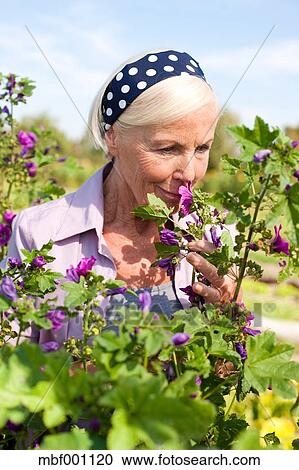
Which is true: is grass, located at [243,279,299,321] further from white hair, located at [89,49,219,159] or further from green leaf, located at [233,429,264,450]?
green leaf, located at [233,429,264,450]

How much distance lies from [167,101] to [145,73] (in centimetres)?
17

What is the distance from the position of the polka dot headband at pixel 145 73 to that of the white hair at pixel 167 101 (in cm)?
2

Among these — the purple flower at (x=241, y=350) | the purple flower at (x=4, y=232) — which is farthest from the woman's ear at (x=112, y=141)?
the purple flower at (x=241, y=350)

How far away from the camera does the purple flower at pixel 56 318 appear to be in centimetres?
139

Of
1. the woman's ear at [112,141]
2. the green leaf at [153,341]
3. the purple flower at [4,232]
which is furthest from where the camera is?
the purple flower at [4,232]

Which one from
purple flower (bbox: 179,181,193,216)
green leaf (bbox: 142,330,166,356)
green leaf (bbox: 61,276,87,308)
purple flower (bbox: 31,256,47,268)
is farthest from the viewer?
purple flower (bbox: 179,181,193,216)

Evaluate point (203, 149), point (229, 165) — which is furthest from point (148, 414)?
point (203, 149)

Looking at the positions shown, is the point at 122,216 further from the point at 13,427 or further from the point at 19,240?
the point at 13,427

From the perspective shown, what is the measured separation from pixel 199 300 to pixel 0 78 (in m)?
1.95

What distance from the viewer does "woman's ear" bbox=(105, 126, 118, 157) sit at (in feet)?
8.61

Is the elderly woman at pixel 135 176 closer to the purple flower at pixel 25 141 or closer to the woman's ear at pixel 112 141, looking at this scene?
the woman's ear at pixel 112 141

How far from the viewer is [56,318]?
1399 mm

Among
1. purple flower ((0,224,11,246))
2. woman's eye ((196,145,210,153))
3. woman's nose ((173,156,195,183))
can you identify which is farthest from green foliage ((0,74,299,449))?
purple flower ((0,224,11,246))

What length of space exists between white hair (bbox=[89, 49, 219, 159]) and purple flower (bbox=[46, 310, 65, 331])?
110cm
